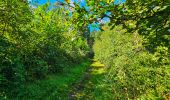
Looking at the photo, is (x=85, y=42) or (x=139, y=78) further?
(x=139, y=78)

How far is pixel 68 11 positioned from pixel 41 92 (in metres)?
18.6

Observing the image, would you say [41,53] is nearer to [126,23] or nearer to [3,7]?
[3,7]

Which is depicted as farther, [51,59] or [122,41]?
[51,59]

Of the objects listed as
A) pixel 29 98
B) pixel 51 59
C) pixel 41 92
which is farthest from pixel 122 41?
pixel 29 98

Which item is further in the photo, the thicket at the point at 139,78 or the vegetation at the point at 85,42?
the thicket at the point at 139,78

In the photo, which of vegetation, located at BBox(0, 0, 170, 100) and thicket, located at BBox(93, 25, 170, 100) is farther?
thicket, located at BBox(93, 25, 170, 100)

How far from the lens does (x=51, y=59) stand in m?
35.5

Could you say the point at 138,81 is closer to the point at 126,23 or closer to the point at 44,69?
the point at 126,23

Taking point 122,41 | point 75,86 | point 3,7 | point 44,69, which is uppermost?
point 3,7

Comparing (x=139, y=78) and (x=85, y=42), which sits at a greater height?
(x=85, y=42)

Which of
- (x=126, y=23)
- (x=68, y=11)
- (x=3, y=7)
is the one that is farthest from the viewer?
(x=3, y=7)

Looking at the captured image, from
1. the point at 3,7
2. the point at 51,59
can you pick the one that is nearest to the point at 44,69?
the point at 51,59

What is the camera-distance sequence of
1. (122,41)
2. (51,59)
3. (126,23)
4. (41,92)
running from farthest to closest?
1. (51,59)
2. (122,41)
3. (41,92)
4. (126,23)

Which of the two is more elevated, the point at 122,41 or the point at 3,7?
the point at 3,7
